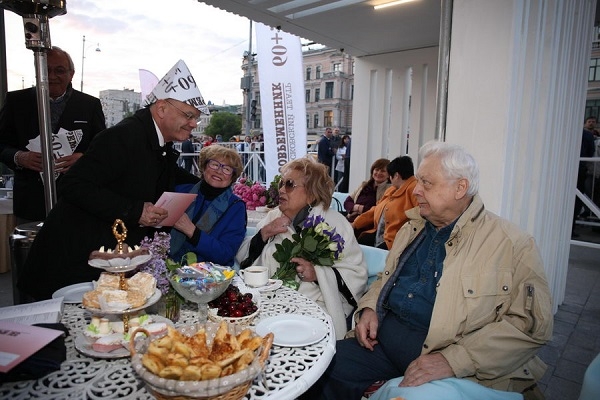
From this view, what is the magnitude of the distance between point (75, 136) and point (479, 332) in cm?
308

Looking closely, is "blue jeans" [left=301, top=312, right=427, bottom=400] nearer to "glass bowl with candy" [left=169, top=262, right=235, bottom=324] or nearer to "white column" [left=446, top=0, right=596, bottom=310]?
"glass bowl with candy" [left=169, top=262, right=235, bottom=324]

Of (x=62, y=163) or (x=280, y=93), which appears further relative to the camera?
(x=280, y=93)

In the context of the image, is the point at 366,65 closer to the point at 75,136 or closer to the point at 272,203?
the point at 272,203

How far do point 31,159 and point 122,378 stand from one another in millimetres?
2508

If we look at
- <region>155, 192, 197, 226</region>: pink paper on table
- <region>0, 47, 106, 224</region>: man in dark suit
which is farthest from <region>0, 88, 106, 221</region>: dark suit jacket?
<region>155, 192, 197, 226</region>: pink paper on table

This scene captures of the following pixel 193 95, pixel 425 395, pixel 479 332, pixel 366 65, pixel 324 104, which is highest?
pixel 324 104

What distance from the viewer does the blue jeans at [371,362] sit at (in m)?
1.95

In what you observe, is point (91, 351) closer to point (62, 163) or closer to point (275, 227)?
point (275, 227)

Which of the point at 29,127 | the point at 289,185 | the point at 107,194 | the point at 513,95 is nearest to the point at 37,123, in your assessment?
the point at 29,127

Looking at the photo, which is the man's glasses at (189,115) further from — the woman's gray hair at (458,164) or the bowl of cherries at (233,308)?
the woman's gray hair at (458,164)

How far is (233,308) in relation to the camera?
161cm

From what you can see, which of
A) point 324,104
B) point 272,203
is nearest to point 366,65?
point 272,203

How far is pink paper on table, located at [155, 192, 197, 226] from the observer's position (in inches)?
79.6

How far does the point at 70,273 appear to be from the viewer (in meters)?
2.11
